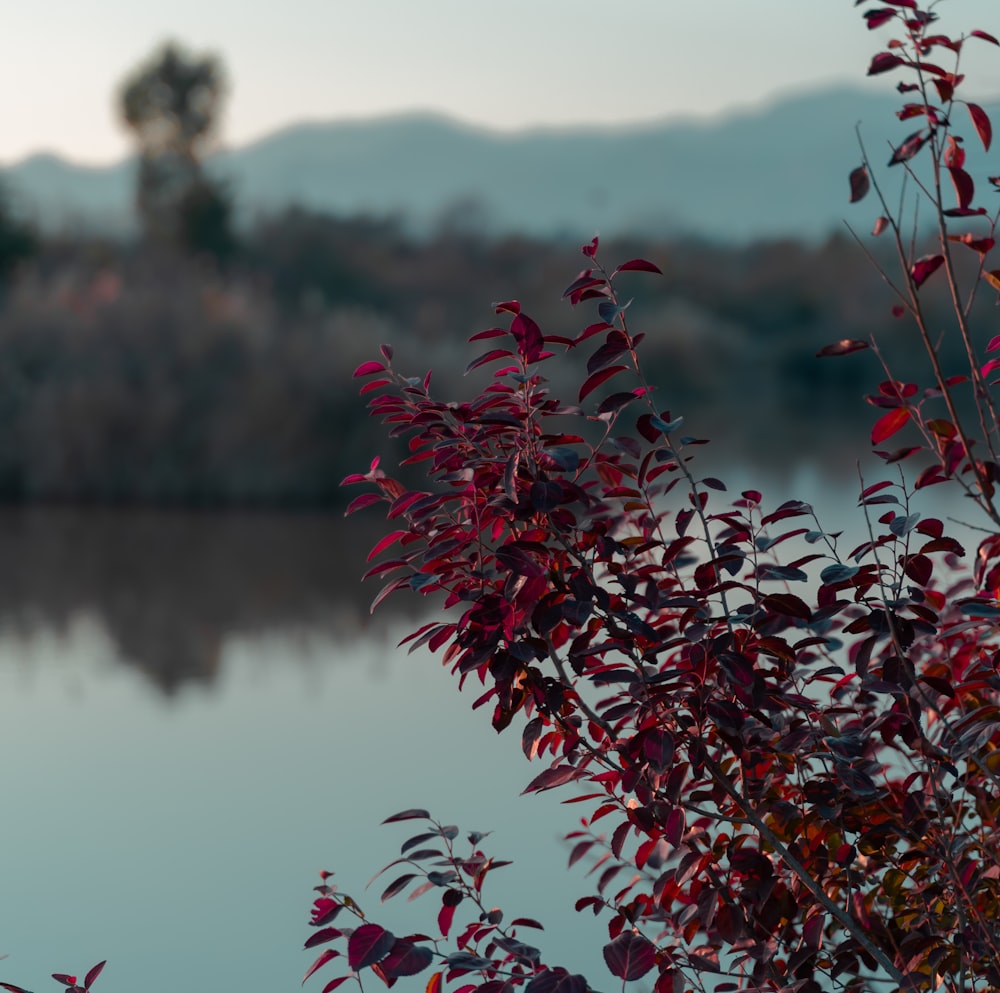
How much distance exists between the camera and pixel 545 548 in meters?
1.14

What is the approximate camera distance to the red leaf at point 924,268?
1118mm

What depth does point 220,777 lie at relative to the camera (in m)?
Result: 3.09

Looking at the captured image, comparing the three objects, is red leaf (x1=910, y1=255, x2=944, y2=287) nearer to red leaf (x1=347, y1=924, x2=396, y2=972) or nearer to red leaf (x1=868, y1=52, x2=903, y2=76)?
red leaf (x1=868, y1=52, x2=903, y2=76)

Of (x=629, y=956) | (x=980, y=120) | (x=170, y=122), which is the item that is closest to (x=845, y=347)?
(x=980, y=120)

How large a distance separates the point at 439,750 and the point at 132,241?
1597 cm

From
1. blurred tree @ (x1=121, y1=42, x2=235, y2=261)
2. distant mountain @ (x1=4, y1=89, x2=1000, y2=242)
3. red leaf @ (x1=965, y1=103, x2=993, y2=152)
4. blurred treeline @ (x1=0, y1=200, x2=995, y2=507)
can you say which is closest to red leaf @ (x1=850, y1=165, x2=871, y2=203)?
red leaf @ (x1=965, y1=103, x2=993, y2=152)

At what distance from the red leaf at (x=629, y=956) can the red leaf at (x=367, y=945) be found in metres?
0.20

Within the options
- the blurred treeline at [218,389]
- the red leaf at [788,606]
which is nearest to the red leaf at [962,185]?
the red leaf at [788,606]

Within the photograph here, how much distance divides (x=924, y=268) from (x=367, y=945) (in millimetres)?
779

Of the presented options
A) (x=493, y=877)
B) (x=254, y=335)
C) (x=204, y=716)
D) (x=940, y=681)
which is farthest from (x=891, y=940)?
(x=254, y=335)

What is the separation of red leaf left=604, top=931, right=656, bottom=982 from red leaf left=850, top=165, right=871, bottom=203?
69cm

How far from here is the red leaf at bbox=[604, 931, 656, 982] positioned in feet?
3.50

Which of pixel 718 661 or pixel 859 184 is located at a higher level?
pixel 859 184

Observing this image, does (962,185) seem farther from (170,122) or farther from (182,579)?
(170,122)
